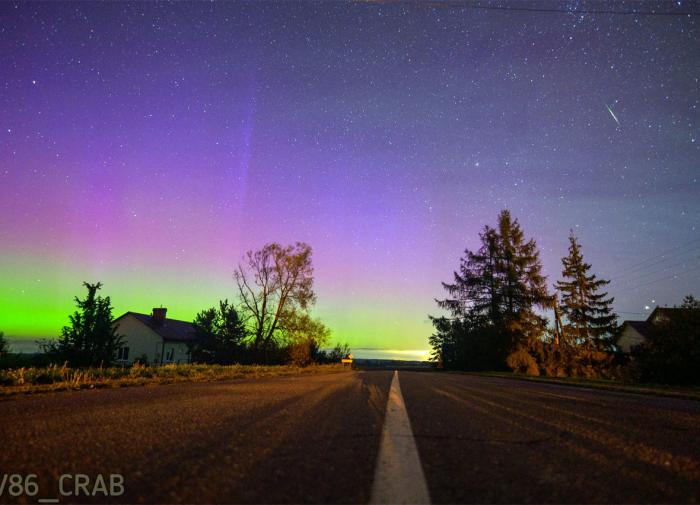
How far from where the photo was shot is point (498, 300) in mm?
36719

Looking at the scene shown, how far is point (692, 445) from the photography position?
8.45 ft

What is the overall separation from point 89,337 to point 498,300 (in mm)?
33359

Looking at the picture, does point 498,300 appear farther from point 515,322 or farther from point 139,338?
point 139,338

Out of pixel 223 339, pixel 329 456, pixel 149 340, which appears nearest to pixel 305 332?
pixel 223 339

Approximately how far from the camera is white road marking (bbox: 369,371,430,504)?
136cm

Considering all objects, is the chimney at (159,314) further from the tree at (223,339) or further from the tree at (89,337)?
the tree at (89,337)

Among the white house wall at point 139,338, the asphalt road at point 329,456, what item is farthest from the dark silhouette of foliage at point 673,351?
the white house wall at point 139,338

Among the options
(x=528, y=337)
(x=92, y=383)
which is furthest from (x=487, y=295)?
(x=92, y=383)

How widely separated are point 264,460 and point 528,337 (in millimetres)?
35900

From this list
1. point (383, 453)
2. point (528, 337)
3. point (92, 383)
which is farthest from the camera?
point (528, 337)

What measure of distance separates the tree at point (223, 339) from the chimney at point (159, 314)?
20.3 metres

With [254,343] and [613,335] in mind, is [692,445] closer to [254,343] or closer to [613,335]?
[254,343]

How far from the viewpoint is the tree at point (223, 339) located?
33.5m

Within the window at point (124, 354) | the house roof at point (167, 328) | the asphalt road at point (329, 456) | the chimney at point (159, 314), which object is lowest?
the window at point (124, 354)
